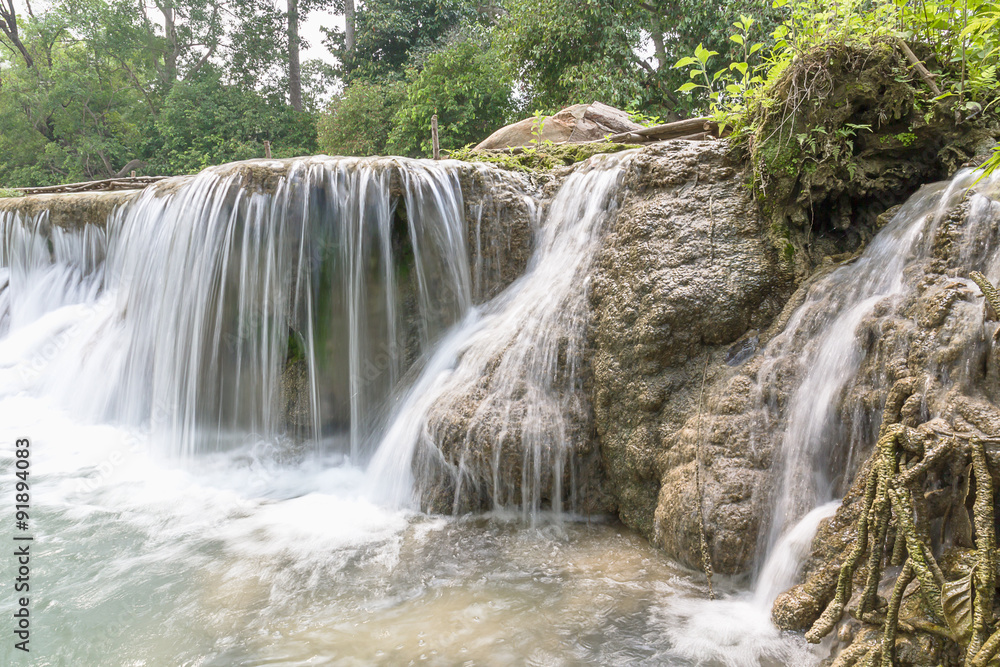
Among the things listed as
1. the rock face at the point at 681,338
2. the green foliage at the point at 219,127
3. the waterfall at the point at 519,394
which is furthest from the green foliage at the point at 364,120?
the rock face at the point at 681,338

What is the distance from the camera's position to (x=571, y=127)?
8.33 meters

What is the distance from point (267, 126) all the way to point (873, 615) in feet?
68.8

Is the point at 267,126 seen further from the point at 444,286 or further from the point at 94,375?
the point at 444,286

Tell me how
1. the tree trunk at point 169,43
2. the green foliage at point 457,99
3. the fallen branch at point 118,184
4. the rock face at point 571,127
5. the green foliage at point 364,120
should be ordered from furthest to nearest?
1. the tree trunk at point 169,43
2. the green foliage at point 364,120
3. the green foliage at point 457,99
4. the fallen branch at point 118,184
5. the rock face at point 571,127

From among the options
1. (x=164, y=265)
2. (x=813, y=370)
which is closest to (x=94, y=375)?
(x=164, y=265)

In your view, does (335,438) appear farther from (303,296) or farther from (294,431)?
(303,296)

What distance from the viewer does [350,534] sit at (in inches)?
157

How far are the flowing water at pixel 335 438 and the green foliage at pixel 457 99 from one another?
780 cm

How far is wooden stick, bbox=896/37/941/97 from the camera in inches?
139

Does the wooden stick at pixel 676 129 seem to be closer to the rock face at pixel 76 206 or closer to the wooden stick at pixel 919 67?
the wooden stick at pixel 919 67

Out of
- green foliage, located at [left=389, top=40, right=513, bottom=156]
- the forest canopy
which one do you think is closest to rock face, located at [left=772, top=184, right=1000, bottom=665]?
the forest canopy

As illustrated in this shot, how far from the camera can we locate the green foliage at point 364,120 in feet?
51.1

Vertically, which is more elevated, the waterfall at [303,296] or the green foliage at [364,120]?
the green foliage at [364,120]

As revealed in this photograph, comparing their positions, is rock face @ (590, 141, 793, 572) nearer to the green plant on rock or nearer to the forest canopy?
the green plant on rock
